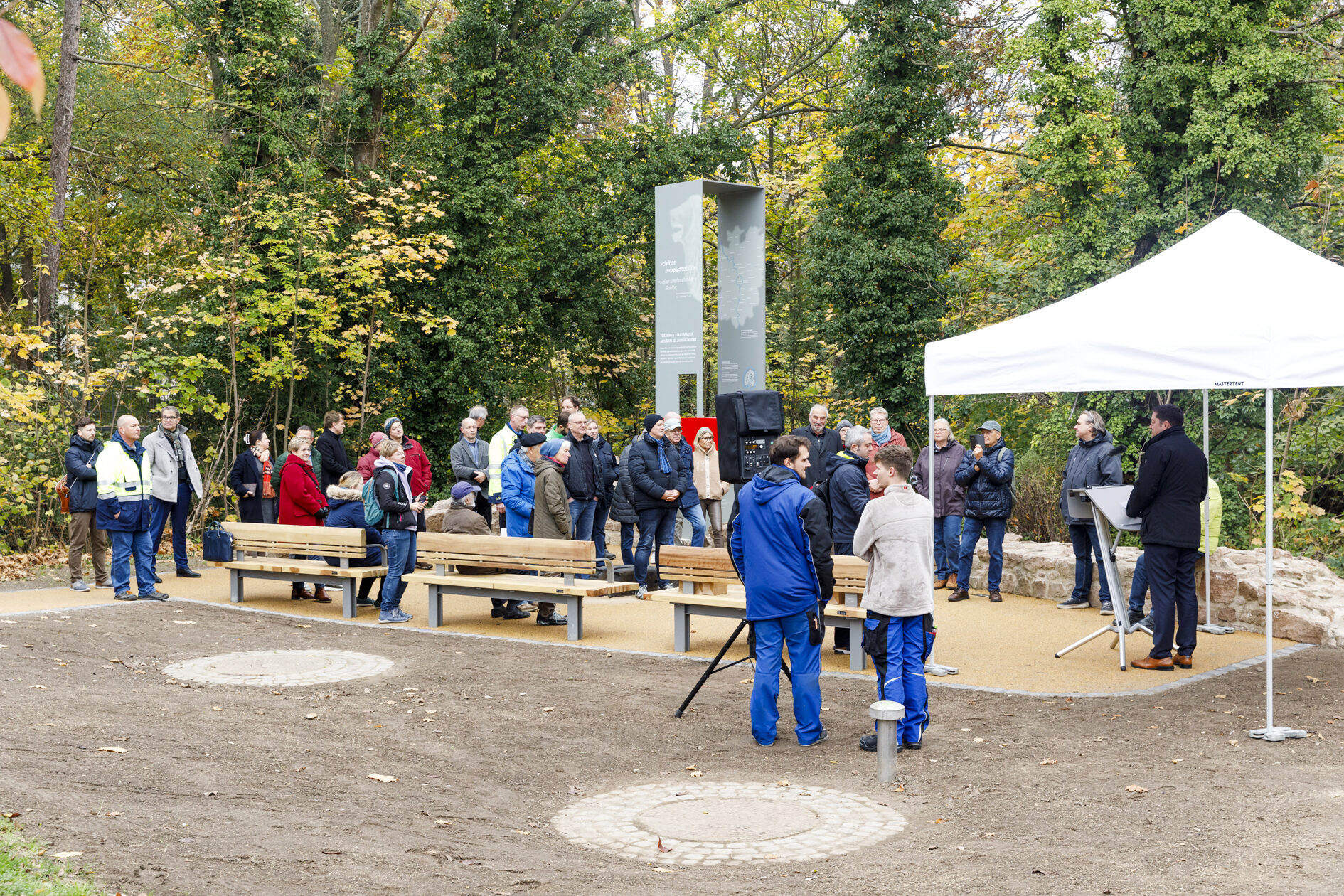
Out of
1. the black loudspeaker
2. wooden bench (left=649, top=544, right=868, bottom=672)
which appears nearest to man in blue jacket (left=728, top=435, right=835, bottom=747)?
wooden bench (left=649, top=544, right=868, bottom=672)

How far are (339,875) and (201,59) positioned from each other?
21.3 meters

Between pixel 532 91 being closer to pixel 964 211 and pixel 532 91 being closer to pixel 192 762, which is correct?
pixel 964 211

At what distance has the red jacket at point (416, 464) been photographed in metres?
Result: 13.4

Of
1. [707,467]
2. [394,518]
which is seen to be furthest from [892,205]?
[394,518]

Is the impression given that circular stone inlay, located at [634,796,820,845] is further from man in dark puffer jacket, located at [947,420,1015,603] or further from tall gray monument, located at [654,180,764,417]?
tall gray monument, located at [654,180,764,417]

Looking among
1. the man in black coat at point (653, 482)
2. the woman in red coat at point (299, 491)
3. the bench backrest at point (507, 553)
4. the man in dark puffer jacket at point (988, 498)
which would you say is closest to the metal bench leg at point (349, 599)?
the bench backrest at point (507, 553)

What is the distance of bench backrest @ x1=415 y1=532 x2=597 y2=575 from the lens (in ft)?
32.3

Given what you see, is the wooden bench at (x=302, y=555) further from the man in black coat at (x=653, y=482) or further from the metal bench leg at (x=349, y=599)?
the man in black coat at (x=653, y=482)

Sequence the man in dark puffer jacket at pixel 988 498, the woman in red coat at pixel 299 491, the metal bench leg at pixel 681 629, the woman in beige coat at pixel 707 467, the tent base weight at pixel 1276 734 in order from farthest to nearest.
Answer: the woman in beige coat at pixel 707 467 < the woman in red coat at pixel 299 491 < the man in dark puffer jacket at pixel 988 498 < the metal bench leg at pixel 681 629 < the tent base weight at pixel 1276 734

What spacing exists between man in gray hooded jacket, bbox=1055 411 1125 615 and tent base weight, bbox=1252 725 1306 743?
13.1 feet

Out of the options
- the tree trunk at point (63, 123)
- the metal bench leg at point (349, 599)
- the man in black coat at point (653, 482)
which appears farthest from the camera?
the tree trunk at point (63, 123)

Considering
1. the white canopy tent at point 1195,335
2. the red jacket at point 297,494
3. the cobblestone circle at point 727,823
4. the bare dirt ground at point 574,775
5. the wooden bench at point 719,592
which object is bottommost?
the cobblestone circle at point 727,823

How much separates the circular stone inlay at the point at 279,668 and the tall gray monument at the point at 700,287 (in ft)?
19.2

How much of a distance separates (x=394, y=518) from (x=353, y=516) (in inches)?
53.8
